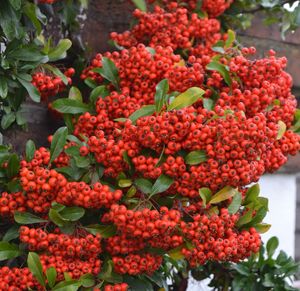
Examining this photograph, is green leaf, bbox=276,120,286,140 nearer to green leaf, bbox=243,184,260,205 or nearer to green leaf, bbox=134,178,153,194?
green leaf, bbox=243,184,260,205

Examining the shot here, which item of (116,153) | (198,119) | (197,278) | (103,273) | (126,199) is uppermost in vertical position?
(198,119)

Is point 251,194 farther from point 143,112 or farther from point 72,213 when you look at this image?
point 72,213

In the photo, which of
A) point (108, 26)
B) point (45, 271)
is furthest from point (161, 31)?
point (45, 271)

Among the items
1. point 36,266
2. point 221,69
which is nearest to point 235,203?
point 221,69

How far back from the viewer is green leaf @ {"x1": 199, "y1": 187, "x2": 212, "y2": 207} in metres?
1.60

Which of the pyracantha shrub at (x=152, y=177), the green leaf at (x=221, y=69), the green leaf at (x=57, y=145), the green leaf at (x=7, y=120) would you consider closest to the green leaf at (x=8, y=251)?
the pyracantha shrub at (x=152, y=177)

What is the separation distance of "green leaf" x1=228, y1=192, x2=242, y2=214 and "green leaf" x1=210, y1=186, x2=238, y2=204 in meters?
0.04

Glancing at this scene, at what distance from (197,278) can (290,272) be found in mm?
339

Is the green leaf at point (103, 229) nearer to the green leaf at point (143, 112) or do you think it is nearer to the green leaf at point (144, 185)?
the green leaf at point (144, 185)

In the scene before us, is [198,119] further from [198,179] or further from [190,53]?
[190,53]

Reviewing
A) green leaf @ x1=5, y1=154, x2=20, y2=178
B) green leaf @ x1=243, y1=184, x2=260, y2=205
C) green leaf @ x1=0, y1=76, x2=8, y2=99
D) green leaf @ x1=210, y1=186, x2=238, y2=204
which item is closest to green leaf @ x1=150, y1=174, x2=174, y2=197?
green leaf @ x1=210, y1=186, x2=238, y2=204

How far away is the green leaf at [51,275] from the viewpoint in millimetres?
1588

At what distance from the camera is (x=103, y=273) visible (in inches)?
66.5

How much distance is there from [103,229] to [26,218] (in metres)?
0.20
